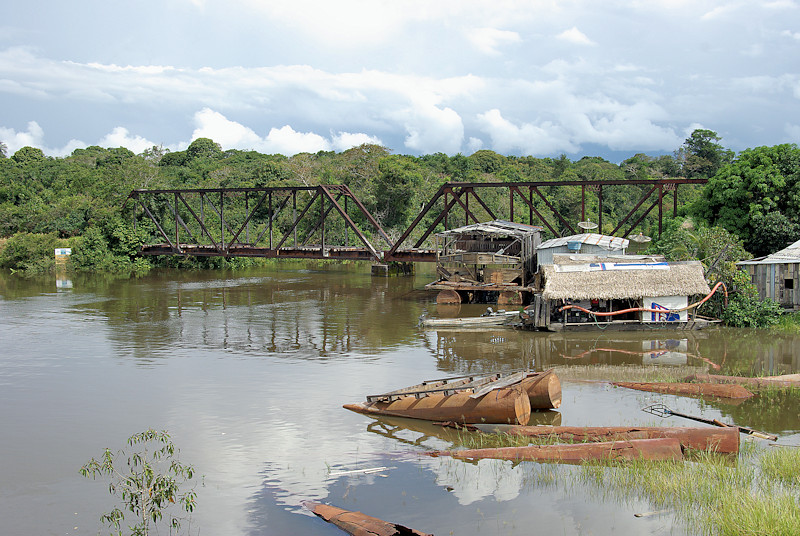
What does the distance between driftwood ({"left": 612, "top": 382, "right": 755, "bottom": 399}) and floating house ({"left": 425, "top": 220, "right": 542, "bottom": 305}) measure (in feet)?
38.0

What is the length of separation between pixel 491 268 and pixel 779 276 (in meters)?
10.5

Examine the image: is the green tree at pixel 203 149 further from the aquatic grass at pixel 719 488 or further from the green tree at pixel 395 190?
the aquatic grass at pixel 719 488

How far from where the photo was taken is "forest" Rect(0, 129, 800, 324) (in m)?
25.1

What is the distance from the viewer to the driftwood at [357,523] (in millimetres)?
8172

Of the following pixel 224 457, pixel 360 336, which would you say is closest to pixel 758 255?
pixel 360 336

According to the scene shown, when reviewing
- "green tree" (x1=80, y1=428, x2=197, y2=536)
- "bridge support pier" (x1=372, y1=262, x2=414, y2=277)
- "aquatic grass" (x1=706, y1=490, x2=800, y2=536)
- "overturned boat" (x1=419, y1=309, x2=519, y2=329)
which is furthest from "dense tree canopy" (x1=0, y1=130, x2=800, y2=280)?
"green tree" (x1=80, y1=428, x2=197, y2=536)

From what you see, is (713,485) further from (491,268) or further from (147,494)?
(491,268)

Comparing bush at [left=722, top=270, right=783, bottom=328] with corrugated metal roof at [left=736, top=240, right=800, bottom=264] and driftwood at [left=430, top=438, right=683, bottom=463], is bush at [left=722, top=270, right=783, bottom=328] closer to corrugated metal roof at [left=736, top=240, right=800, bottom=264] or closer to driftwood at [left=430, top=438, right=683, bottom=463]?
corrugated metal roof at [left=736, top=240, right=800, bottom=264]

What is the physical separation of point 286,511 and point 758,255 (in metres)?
22.3

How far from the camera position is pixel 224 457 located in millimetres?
11680

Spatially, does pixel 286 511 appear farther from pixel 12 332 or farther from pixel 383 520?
pixel 12 332

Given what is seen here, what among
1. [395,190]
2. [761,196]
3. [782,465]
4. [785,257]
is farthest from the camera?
[395,190]

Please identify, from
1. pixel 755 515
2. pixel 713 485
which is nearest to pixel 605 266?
pixel 713 485

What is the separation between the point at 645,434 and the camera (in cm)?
1072
